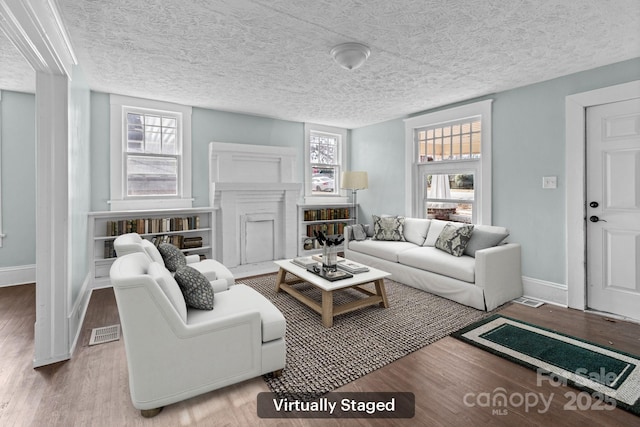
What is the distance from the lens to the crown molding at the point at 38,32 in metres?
1.67

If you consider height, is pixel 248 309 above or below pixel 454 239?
below

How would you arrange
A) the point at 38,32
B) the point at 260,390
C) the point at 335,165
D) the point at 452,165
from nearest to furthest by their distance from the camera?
the point at 38,32 < the point at 260,390 < the point at 452,165 < the point at 335,165

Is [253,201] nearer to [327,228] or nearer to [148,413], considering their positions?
[327,228]

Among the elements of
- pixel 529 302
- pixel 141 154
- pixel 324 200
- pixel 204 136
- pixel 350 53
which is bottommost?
pixel 529 302

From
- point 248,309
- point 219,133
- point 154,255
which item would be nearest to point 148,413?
point 248,309

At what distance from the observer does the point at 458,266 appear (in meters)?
3.51

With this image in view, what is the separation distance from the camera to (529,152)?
3740mm

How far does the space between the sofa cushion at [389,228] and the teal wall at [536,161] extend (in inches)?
52.3

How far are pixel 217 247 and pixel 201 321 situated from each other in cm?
292

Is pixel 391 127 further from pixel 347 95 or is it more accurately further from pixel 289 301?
pixel 289 301

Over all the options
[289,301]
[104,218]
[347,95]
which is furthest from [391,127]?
[104,218]

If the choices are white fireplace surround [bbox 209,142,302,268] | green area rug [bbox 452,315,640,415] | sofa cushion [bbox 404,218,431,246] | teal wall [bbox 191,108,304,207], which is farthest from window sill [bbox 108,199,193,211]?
green area rug [bbox 452,315,640,415]

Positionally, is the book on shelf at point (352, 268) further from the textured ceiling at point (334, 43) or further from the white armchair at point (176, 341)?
the textured ceiling at point (334, 43)

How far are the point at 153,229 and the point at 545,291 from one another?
4957 millimetres
